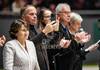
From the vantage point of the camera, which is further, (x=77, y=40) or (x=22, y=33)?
(x=77, y=40)

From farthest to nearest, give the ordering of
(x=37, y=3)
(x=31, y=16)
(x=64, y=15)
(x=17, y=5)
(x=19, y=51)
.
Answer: (x=37, y=3) < (x=17, y=5) < (x=64, y=15) < (x=31, y=16) < (x=19, y=51)

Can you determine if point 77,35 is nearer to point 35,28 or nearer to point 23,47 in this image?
point 35,28

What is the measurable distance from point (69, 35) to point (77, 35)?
141 mm

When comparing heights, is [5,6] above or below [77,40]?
above

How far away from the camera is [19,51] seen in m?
8.93

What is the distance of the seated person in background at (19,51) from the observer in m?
8.84

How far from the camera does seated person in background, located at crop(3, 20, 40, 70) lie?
8844 mm

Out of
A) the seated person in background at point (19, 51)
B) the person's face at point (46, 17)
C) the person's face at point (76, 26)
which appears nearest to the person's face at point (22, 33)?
the seated person in background at point (19, 51)

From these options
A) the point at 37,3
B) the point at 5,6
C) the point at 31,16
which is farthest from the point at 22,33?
the point at 5,6

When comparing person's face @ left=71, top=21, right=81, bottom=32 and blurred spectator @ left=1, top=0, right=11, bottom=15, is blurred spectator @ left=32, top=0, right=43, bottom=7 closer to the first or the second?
blurred spectator @ left=1, top=0, right=11, bottom=15

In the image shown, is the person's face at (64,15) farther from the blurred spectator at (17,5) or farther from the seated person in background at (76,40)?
the blurred spectator at (17,5)

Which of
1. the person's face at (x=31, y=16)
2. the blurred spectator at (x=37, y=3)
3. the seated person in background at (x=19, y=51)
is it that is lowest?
A: the seated person in background at (x=19, y=51)

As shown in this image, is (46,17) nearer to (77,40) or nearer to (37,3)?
(77,40)

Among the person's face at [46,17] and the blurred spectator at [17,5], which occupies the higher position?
the blurred spectator at [17,5]
